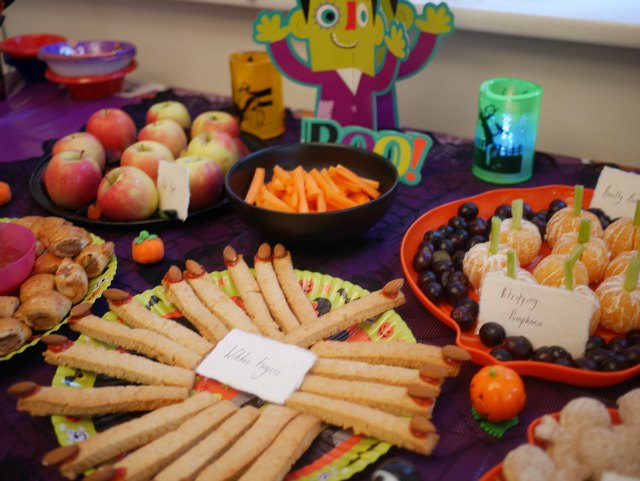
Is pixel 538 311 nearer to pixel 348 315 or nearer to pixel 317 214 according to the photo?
pixel 348 315

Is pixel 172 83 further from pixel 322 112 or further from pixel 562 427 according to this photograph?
pixel 562 427

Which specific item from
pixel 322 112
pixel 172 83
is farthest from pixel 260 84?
pixel 172 83

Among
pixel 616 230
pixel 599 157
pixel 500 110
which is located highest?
pixel 500 110

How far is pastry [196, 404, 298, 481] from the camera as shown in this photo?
704mm

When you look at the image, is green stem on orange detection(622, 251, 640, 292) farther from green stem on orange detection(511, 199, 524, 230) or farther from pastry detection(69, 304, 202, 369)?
pastry detection(69, 304, 202, 369)

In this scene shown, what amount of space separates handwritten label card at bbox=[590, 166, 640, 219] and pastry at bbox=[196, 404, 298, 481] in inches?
31.0

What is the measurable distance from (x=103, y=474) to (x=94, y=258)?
498 mm

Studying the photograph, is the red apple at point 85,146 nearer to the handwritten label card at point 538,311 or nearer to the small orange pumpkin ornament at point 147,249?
the small orange pumpkin ornament at point 147,249

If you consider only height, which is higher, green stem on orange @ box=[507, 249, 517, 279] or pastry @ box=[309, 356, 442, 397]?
green stem on orange @ box=[507, 249, 517, 279]

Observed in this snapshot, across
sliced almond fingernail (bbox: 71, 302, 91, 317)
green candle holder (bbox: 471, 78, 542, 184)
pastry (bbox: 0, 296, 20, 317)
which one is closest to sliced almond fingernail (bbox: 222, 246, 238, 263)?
sliced almond fingernail (bbox: 71, 302, 91, 317)

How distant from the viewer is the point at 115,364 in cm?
88

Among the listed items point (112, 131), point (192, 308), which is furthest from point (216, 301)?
point (112, 131)

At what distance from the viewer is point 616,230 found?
1.08m

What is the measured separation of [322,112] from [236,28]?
2.19 feet
